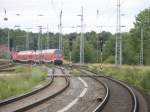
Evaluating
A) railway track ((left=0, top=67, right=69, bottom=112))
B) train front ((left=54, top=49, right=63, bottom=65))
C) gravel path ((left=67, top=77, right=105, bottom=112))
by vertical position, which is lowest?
gravel path ((left=67, top=77, right=105, bottom=112))

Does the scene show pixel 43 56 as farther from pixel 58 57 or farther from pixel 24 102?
pixel 24 102

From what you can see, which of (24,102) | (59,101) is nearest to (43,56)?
(59,101)

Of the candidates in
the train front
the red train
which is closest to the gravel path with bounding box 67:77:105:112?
the train front

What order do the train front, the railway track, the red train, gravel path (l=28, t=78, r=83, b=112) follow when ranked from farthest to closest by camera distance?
the red train, the train front, gravel path (l=28, t=78, r=83, b=112), the railway track

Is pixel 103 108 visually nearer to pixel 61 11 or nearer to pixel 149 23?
pixel 61 11

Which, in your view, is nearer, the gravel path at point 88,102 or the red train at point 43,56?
the gravel path at point 88,102

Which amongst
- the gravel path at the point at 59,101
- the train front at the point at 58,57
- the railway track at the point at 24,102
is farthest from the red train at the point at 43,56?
the railway track at the point at 24,102

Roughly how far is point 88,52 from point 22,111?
399 ft

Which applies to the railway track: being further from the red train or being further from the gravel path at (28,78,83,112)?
the red train

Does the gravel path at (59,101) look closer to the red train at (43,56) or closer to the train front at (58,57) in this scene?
the train front at (58,57)

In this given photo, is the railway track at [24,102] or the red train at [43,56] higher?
the red train at [43,56]

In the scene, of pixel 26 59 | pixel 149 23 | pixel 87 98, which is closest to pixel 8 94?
pixel 87 98

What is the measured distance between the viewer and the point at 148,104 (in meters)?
20.7

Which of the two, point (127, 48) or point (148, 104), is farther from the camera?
point (127, 48)
